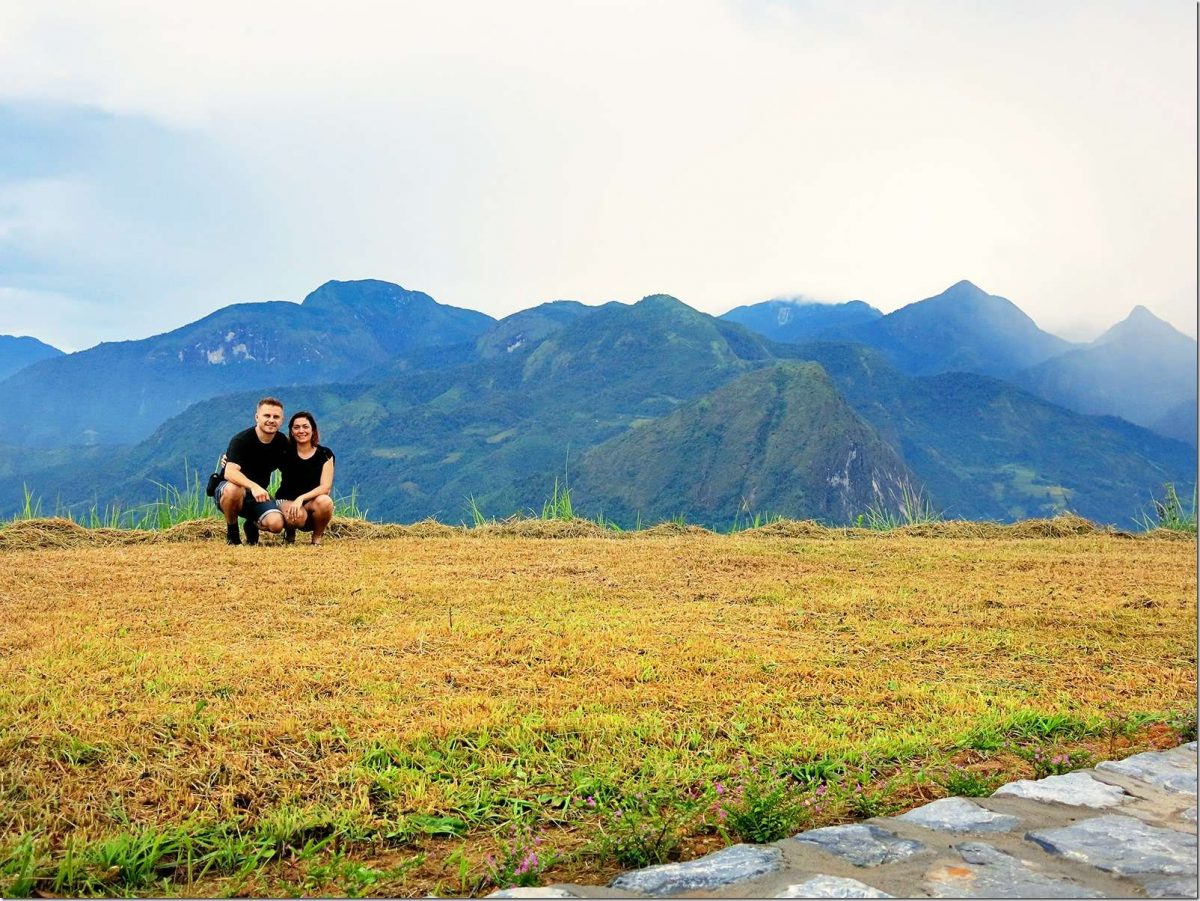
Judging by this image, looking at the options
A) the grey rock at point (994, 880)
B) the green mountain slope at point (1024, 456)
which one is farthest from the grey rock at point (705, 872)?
the green mountain slope at point (1024, 456)

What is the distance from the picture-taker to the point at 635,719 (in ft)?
11.0

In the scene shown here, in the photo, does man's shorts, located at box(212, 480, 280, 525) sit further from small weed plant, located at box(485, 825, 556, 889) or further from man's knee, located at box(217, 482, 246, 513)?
small weed plant, located at box(485, 825, 556, 889)

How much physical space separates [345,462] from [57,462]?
5746cm

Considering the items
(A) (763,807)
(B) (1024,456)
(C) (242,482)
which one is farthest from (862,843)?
(B) (1024,456)

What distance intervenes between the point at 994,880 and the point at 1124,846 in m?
0.47

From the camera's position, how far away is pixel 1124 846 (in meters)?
2.27

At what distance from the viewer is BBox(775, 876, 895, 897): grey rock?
1.97 m

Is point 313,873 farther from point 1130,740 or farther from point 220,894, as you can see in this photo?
point 1130,740

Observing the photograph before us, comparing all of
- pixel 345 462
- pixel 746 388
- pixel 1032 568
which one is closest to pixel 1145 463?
pixel 746 388

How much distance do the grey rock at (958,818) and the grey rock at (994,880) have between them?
0.20 meters

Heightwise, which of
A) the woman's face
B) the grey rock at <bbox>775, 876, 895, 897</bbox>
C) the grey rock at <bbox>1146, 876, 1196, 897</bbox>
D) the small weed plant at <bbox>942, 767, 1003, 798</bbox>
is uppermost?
the woman's face

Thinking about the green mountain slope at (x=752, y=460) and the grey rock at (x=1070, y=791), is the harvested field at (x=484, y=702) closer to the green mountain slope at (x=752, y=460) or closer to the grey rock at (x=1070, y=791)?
the grey rock at (x=1070, y=791)

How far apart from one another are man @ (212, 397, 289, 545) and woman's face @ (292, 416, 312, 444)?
0.44ft

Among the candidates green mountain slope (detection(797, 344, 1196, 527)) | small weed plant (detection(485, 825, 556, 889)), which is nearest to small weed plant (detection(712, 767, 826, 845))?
small weed plant (detection(485, 825, 556, 889))
